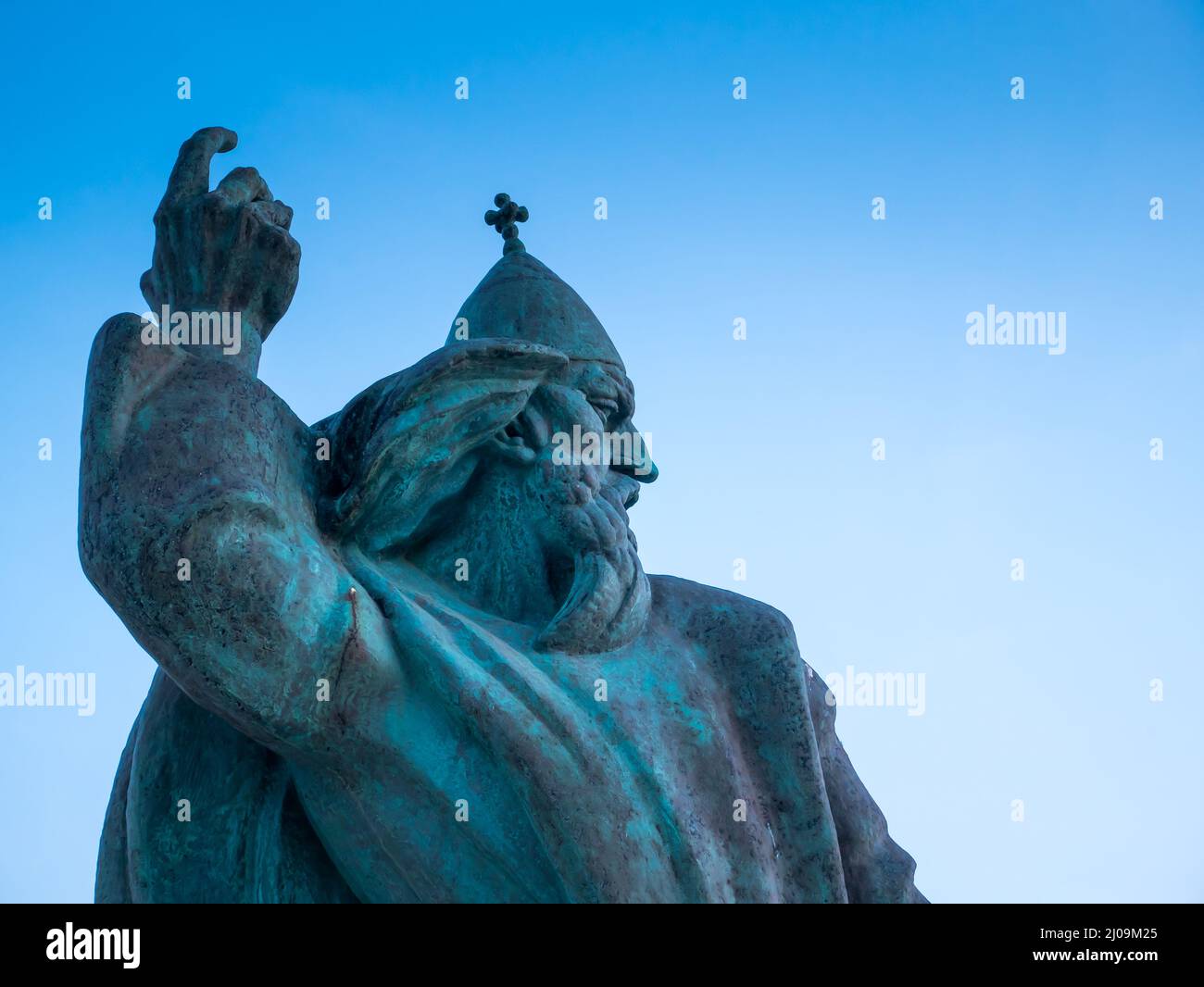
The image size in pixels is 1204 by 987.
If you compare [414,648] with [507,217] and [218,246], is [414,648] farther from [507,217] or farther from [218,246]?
[507,217]

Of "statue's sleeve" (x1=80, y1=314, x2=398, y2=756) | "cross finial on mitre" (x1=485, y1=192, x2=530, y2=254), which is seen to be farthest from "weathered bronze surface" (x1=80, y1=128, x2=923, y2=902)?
"cross finial on mitre" (x1=485, y1=192, x2=530, y2=254)

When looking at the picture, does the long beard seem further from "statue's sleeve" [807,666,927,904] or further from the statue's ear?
"statue's sleeve" [807,666,927,904]

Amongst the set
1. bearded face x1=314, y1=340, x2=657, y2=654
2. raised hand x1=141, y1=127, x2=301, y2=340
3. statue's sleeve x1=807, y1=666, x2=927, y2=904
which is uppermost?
raised hand x1=141, y1=127, x2=301, y2=340

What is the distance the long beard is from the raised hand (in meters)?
1.06

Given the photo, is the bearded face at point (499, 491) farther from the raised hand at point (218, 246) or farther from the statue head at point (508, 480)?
the raised hand at point (218, 246)

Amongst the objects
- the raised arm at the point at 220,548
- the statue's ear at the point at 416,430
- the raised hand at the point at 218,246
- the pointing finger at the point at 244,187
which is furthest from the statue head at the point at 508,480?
the pointing finger at the point at 244,187

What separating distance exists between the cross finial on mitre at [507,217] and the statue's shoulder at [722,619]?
1.31 m

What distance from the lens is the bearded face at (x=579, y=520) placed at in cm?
407

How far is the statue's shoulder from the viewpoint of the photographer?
4.33m

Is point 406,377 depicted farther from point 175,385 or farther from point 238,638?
point 238,638

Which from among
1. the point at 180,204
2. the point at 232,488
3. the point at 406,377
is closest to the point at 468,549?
the point at 406,377

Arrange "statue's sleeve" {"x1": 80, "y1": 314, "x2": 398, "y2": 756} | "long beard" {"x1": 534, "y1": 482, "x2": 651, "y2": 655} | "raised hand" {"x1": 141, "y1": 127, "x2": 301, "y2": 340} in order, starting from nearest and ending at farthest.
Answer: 1. "statue's sleeve" {"x1": 80, "y1": 314, "x2": 398, "y2": 756}
2. "long beard" {"x1": 534, "y1": 482, "x2": 651, "y2": 655}
3. "raised hand" {"x1": 141, "y1": 127, "x2": 301, "y2": 340}

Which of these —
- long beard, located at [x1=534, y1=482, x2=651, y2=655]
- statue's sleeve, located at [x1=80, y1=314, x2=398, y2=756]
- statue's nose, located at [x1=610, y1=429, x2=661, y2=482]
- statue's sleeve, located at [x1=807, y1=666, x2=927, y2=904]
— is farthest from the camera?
statue's nose, located at [x1=610, y1=429, x2=661, y2=482]

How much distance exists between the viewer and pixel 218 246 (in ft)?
13.6
